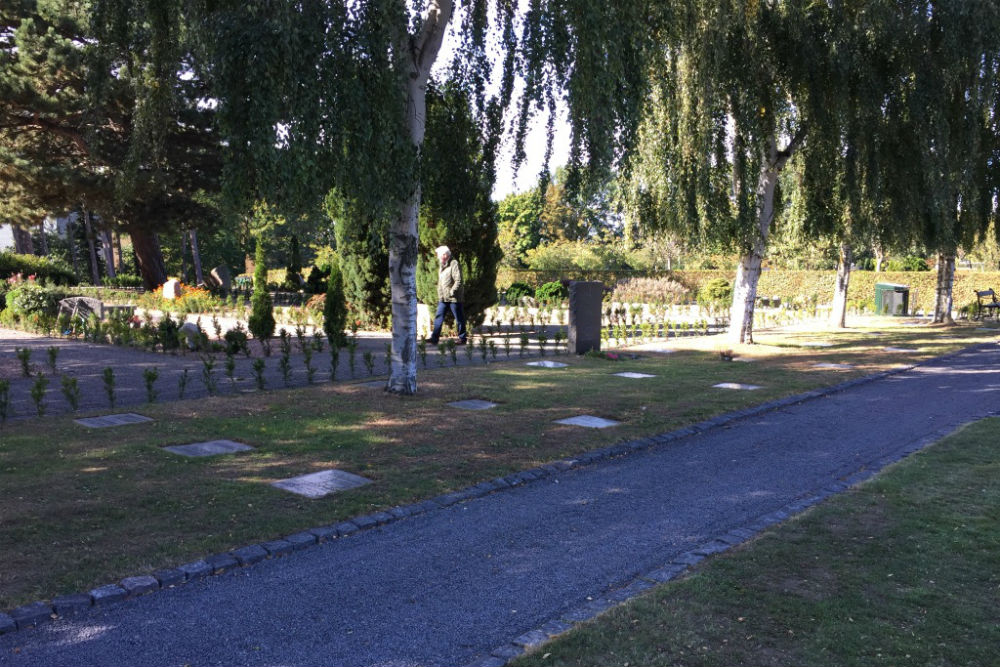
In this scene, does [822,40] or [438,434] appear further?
[822,40]

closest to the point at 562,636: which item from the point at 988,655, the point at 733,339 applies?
the point at 988,655

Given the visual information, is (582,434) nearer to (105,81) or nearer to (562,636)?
(562,636)

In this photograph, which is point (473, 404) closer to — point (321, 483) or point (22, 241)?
point (321, 483)

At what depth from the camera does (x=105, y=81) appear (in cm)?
802

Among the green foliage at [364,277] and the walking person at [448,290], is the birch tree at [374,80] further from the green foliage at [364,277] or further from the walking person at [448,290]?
the green foliage at [364,277]

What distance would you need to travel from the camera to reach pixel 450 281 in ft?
51.5

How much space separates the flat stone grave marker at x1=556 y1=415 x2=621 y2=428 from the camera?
8.48 metres

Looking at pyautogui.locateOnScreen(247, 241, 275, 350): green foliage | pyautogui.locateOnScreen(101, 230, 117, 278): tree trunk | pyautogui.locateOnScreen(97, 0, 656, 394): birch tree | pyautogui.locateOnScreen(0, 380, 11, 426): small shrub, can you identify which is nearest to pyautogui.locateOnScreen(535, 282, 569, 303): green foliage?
pyautogui.locateOnScreen(247, 241, 275, 350): green foliage

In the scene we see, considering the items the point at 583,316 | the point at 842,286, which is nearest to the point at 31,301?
the point at 583,316

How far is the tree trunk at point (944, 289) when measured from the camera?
23734 millimetres

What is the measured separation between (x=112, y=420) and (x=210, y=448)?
6.29 feet

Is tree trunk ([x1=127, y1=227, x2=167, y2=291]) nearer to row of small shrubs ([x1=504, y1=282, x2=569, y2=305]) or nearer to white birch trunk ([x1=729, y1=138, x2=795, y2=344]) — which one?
row of small shrubs ([x1=504, y1=282, x2=569, y2=305])

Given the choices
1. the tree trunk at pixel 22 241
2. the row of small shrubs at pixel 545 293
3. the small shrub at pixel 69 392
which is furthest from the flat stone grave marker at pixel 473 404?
the tree trunk at pixel 22 241

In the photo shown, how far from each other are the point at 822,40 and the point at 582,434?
1164 centimetres
